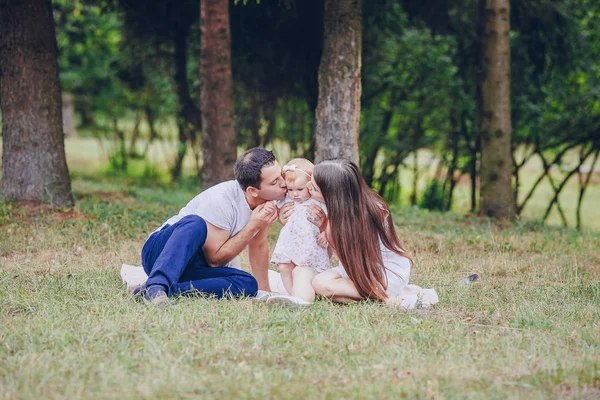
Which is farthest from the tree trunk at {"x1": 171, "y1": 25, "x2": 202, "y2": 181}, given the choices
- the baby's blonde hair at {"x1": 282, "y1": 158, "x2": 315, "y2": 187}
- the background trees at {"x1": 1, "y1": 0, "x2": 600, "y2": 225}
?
the baby's blonde hair at {"x1": 282, "y1": 158, "x2": 315, "y2": 187}

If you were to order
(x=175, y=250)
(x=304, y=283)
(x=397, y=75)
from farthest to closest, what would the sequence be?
(x=397, y=75) → (x=304, y=283) → (x=175, y=250)

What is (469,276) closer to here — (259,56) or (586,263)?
(586,263)

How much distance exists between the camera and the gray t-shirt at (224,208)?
5262mm

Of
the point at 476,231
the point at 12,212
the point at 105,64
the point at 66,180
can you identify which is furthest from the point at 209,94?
the point at 105,64

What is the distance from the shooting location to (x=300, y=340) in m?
4.14

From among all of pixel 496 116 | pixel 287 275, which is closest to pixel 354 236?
pixel 287 275

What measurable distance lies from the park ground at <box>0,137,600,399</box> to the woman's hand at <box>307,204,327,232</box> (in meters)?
0.62

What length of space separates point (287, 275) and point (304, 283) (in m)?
0.27

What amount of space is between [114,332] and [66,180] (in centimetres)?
528

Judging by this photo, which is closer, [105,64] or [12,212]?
[12,212]

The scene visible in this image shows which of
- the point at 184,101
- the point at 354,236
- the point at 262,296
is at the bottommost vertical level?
the point at 262,296

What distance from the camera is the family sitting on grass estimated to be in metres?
5.06

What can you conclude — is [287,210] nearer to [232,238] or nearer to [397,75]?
[232,238]

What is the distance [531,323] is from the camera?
185 inches
